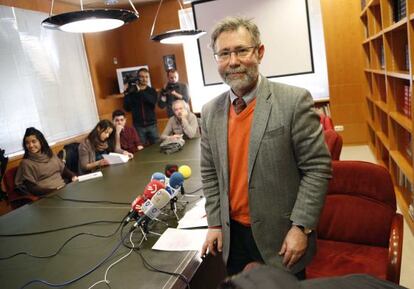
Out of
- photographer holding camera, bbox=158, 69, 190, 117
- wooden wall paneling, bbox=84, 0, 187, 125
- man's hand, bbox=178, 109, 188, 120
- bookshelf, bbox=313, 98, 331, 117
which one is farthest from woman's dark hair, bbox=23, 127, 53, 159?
bookshelf, bbox=313, 98, 331, 117

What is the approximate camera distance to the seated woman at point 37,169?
10.6ft

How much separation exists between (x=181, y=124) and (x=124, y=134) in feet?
2.37

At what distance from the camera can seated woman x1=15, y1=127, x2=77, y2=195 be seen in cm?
322

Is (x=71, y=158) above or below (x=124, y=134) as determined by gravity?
below

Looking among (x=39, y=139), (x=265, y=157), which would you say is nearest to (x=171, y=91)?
(x=39, y=139)

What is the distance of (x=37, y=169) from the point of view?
10.8 ft

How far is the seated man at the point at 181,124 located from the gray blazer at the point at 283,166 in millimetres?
2864

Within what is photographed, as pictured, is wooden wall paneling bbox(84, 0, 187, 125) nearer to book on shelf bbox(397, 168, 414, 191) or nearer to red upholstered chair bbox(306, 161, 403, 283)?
book on shelf bbox(397, 168, 414, 191)

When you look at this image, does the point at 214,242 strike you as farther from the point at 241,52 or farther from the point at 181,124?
the point at 181,124

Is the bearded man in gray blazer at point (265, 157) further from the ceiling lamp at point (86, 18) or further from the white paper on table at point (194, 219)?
the ceiling lamp at point (86, 18)

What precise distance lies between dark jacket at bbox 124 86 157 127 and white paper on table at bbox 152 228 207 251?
347 centimetres

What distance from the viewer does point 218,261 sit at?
1949 mm

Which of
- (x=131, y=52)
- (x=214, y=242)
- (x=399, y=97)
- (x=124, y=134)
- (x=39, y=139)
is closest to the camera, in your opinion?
(x=214, y=242)

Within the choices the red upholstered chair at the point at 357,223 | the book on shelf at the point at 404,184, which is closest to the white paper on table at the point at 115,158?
the red upholstered chair at the point at 357,223
